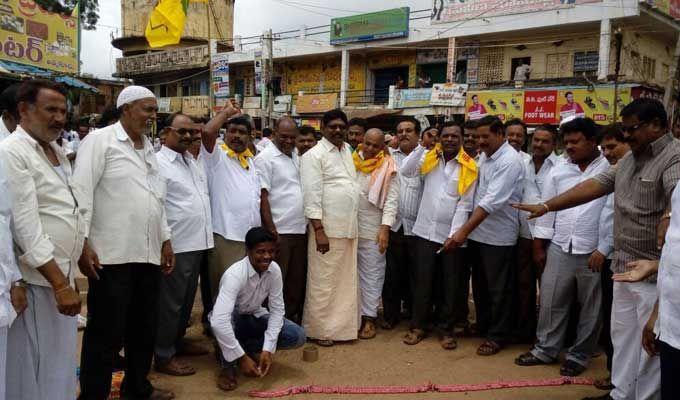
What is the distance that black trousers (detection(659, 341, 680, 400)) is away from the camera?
214 cm

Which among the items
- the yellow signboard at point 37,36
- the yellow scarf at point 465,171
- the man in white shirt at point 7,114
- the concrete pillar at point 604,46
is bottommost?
the yellow scarf at point 465,171

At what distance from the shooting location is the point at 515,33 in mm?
18203

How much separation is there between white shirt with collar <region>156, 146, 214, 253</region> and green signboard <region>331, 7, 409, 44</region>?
60.6 ft

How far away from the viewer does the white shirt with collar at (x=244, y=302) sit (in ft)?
11.6

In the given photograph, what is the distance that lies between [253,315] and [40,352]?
5.33 ft

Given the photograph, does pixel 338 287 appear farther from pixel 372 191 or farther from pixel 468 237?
pixel 468 237

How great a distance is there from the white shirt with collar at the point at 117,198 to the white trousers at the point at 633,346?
9.08ft

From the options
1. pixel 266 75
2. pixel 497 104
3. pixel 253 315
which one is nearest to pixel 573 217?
pixel 253 315

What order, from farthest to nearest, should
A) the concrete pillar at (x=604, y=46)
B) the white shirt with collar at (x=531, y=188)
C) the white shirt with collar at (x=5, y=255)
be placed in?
the concrete pillar at (x=604, y=46)
the white shirt with collar at (x=531, y=188)
the white shirt with collar at (x=5, y=255)

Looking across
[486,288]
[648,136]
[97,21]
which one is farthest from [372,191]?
[97,21]

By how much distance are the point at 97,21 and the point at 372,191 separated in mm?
21310

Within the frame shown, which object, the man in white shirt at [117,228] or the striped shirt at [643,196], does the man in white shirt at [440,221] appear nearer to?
the striped shirt at [643,196]

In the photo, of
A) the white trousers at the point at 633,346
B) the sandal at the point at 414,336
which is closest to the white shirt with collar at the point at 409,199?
the sandal at the point at 414,336

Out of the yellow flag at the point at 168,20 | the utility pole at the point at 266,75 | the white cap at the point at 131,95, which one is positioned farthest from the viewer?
the utility pole at the point at 266,75
